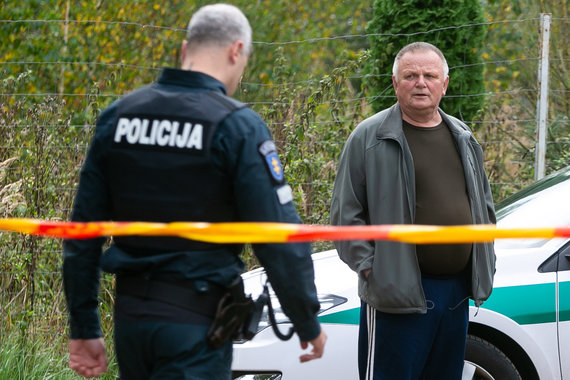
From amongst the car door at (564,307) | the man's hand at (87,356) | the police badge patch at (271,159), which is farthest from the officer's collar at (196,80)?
the car door at (564,307)

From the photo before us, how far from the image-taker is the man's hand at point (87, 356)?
2908 mm

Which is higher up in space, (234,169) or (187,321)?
(234,169)

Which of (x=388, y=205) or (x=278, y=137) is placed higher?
(x=388, y=205)

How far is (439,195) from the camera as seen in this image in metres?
3.88

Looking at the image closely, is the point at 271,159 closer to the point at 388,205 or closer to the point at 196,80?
the point at 196,80

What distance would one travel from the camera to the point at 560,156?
775cm

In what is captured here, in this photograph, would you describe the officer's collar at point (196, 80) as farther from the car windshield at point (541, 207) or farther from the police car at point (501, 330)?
the car windshield at point (541, 207)

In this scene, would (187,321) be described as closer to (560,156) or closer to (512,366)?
(512,366)

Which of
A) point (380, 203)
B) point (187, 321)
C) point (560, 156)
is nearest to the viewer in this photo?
point (187, 321)

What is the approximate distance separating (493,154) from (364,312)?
13.9 ft

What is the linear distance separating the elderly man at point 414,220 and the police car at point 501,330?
39cm

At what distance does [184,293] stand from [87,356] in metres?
0.49

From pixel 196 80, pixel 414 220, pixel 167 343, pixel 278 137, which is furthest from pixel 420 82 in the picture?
pixel 278 137

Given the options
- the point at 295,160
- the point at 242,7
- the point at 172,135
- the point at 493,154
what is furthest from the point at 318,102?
the point at 242,7
